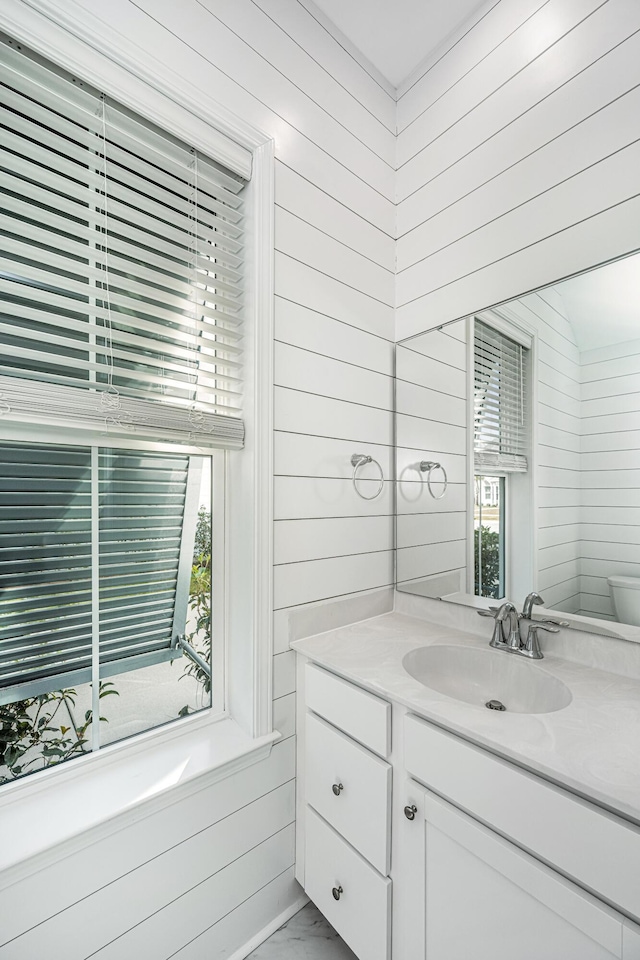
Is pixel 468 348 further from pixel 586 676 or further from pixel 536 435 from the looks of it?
pixel 586 676

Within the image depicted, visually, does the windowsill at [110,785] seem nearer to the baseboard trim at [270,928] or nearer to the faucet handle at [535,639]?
the baseboard trim at [270,928]

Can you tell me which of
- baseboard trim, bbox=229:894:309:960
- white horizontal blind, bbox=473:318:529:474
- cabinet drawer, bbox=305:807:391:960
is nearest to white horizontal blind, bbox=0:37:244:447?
white horizontal blind, bbox=473:318:529:474

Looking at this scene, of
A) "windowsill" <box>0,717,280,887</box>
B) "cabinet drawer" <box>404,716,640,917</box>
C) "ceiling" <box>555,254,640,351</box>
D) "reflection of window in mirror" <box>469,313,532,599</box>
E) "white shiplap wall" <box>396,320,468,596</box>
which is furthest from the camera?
"white shiplap wall" <box>396,320,468,596</box>

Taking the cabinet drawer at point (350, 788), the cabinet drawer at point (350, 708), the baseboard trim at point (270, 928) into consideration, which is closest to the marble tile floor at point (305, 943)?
the baseboard trim at point (270, 928)

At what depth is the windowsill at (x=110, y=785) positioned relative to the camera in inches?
35.4

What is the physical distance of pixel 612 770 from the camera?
2.45ft

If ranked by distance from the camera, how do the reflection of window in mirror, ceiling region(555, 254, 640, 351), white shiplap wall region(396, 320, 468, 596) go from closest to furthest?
ceiling region(555, 254, 640, 351), the reflection of window in mirror, white shiplap wall region(396, 320, 468, 596)

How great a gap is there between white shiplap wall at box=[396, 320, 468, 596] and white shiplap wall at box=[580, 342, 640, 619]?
14.9 inches

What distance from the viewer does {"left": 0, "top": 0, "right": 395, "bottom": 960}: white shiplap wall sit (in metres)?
1.02

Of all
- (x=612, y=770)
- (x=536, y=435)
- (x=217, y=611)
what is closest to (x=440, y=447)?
(x=536, y=435)

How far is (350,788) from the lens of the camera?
117 centimetres

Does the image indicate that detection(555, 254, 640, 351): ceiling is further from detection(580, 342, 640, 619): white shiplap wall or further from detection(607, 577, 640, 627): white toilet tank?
detection(607, 577, 640, 627): white toilet tank

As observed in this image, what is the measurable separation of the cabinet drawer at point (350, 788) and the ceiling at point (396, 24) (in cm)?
Result: 222

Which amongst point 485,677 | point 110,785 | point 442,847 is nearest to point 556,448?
point 485,677
